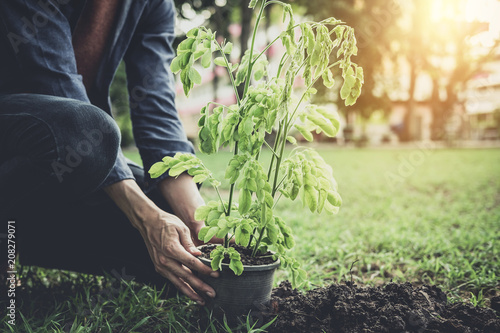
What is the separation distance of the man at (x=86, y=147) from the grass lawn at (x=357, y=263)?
180 millimetres

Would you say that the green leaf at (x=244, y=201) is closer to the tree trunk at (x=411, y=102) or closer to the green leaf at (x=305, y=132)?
the green leaf at (x=305, y=132)

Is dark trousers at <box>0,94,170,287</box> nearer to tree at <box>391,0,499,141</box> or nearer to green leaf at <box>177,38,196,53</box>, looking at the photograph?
green leaf at <box>177,38,196,53</box>

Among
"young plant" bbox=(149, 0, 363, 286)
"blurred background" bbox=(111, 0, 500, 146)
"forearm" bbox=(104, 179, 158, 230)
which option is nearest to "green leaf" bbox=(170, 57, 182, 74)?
"young plant" bbox=(149, 0, 363, 286)

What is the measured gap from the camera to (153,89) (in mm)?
2109

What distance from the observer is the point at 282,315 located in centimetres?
157

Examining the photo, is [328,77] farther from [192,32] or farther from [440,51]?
[440,51]

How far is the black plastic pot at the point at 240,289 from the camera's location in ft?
4.89

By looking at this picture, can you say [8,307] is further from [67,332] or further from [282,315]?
[282,315]

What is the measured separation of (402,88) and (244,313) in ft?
84.5

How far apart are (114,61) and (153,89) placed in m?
0.24

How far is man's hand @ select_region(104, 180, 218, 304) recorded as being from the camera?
148 cm

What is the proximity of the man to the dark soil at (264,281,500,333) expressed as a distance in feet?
1.10

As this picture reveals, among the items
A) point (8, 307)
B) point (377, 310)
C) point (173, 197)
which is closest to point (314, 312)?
point (377, 310)

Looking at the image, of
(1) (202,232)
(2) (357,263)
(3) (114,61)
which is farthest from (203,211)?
(2) (357,263)
